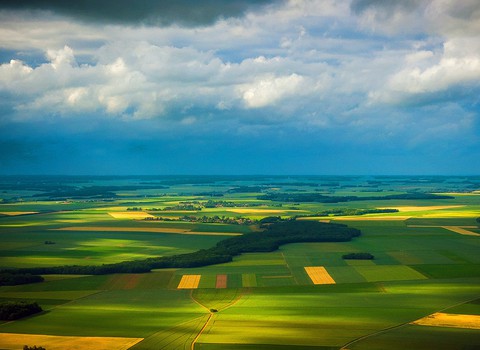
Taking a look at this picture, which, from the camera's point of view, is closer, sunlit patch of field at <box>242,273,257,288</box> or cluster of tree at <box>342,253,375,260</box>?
sunlit patch of field at <box>242,273,257,288</box>

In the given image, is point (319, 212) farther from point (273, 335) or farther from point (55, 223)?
point (273, 335)

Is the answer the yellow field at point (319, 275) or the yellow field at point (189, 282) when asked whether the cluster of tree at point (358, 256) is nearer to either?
the yellow field at point (319, 275)

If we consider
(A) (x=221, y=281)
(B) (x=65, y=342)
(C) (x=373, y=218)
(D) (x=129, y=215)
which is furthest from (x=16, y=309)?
(C) (x=373, y=218)

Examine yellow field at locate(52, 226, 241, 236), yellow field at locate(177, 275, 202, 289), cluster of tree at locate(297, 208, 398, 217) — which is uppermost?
cluster of tree at locate(297, 208, 398, 217)

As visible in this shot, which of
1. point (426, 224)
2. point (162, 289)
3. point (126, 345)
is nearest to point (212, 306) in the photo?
point (162, 289)

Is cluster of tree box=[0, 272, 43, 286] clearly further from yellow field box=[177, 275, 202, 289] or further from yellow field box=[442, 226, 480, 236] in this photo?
yellow field box=[442, 226, 480, 236]

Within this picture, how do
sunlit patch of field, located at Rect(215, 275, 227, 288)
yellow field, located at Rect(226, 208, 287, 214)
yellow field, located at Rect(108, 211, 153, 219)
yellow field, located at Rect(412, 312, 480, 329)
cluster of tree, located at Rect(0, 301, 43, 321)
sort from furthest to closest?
yellow field, located at Rect(226, 208, 287, 214) < yellow field, located at Rect(108, 211, 153, 219) < sunlit patch of field, located at Rect(215, 275, 227, 288) < cluster of tree, located at Rect(0, 301, 43, 321) < yellow field, located at Rect(412, 312, 480, 329)

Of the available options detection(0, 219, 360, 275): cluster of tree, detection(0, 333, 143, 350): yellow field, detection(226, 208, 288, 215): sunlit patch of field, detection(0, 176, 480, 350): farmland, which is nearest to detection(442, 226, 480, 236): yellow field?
detection(0, 176, 480, 350): farmland

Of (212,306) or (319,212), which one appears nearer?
(212,306)
